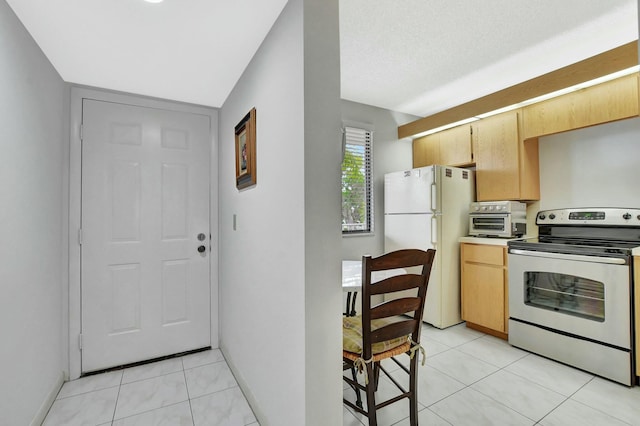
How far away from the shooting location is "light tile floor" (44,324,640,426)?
1785 mm

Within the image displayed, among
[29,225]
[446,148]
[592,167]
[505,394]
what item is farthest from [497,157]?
[29,225]

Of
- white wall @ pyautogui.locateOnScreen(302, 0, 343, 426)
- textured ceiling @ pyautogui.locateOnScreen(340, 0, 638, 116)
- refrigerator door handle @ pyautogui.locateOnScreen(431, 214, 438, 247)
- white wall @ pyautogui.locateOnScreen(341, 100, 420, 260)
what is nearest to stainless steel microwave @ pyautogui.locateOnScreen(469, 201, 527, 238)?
refrigerator door handle @ pyautogui.locateOnScreen(431, 214, 438, 247)

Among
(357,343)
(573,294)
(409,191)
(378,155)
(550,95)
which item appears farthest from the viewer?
(378,155)

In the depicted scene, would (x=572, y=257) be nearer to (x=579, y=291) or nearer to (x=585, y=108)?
(x=579, y=291)

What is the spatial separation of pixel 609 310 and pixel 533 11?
82.4 inches

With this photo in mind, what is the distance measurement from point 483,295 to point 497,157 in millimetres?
1389

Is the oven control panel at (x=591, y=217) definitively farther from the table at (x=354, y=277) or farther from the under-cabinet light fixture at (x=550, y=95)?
the table at (x=354, y=277)

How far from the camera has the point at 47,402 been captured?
187cm

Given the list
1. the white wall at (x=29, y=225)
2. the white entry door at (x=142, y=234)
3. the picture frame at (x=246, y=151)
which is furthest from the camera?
the white entry door at (x=142, y=234)

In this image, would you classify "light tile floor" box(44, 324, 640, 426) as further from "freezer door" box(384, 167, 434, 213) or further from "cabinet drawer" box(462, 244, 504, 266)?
"freezer door" box(384, 167, 434, 213)

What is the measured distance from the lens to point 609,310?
7.07 feet

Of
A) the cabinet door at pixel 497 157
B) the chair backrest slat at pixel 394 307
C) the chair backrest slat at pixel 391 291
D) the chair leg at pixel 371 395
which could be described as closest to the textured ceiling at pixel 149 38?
the chair backrest slat at pixel 391 291

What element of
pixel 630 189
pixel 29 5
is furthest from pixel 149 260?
pixel 630 189

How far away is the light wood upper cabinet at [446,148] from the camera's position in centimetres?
339
